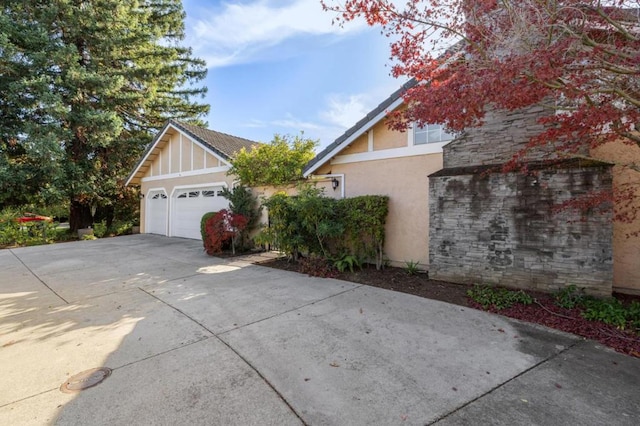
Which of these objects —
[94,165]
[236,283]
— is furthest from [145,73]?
[236,283]

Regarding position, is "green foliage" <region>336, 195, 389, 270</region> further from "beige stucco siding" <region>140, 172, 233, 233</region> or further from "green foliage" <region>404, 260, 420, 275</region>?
"beige stucco siding" <region>140, 172, 233, 233</region>

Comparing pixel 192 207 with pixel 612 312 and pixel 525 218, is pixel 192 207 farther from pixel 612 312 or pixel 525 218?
pixel 612 312

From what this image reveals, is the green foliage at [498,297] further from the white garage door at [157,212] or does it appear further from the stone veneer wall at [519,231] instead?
the white garage door at [157,212]

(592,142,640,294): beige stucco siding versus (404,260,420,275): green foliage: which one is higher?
(592,142,640,294): beige stucco siding

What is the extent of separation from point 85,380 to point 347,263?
5.28 metres

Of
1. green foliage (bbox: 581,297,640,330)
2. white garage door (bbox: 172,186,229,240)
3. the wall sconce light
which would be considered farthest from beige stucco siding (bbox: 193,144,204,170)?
green foliage (bbox: 581,297,640,330)

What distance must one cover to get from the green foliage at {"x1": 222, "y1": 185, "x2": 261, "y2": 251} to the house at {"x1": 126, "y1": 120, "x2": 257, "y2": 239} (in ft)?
5.31

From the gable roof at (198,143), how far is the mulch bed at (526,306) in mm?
7347

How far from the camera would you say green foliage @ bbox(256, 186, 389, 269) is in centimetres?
720

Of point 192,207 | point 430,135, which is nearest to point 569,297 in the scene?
point 430,135

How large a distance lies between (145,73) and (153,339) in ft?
56.9

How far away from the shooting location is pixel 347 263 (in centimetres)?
729

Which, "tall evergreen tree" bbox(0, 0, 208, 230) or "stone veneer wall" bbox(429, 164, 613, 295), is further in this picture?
"tall evergreen tree" bbox(0, 0, 208, 230)

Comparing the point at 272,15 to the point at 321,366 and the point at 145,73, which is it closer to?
the point at 321,366
